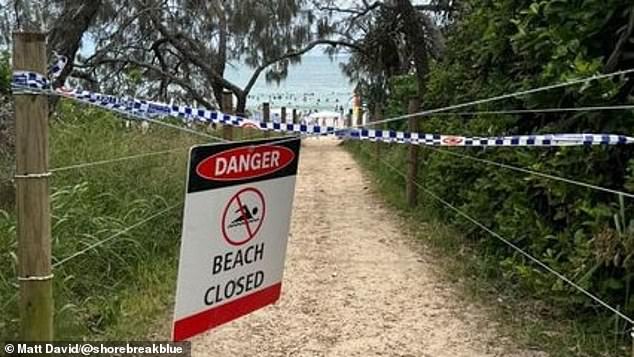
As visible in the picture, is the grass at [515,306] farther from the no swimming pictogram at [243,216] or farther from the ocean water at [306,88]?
the ocean water at [306,88]

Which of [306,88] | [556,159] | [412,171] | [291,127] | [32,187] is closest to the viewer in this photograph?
[32,187]

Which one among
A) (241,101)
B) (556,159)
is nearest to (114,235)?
(556,159)

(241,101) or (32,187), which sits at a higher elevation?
(241,101)

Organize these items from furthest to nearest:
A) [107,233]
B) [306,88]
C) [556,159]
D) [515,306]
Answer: [306,88] < [107,233] < [515,306] < [556,159]

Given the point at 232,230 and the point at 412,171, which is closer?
the point at 232,230

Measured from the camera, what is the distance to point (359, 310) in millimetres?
4867

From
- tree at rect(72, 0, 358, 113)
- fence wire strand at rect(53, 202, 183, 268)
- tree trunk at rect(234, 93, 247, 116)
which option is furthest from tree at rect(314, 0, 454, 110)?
fence wire strand at rect(53, 202, 183, 268)

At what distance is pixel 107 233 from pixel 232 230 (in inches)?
91.6

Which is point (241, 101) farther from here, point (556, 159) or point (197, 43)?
point (556, 159)

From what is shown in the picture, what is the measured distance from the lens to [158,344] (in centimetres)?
Result: 397

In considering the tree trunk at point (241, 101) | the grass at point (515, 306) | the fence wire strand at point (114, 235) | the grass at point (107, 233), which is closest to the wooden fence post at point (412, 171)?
the grass at point (515, 306)

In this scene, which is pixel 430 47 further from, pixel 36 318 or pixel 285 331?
pixel 36 318

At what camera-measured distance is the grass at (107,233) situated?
407 cm

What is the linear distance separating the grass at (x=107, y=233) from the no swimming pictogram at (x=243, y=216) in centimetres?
100
